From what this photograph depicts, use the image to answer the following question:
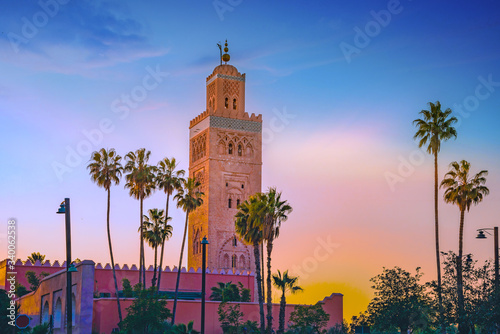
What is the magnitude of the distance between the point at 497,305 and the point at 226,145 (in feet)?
150

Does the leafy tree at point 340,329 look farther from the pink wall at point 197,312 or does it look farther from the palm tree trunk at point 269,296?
the palm tree trunk at point 269,296

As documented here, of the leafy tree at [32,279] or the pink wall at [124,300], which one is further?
the leafy tree at [32,279]

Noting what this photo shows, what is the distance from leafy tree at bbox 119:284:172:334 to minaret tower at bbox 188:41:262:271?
27.6m

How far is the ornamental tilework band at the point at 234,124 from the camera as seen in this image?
A: 8162cm

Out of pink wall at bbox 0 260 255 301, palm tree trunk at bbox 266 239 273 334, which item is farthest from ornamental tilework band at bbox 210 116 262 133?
palm tree trunk at bbox 266 239 273 334

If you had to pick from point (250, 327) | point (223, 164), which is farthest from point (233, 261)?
point (250, 327)

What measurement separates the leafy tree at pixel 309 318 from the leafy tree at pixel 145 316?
32.6ft

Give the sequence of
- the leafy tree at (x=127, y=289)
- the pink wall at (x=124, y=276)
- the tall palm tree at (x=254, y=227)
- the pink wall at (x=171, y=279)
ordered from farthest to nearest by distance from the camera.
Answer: the pink wall at (x=171, y=279) < the pink wall at (x=124, y=276) < the leafy tree at (x=127, y=289) < the tall palm tree at (x=254, y=227)

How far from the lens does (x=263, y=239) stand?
52375 millimetres

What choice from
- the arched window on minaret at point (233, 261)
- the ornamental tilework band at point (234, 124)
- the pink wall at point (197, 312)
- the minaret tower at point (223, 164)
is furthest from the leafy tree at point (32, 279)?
the ornamental tilework band at point (234, 124)

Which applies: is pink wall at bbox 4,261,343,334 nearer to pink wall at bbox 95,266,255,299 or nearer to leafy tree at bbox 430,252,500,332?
pink wall at bbox 95,266,255,299

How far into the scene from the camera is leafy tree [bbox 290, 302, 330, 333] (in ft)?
179

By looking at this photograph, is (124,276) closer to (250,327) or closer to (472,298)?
(250,327)

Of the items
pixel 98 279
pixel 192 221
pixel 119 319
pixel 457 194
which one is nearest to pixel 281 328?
pixel 119 319
